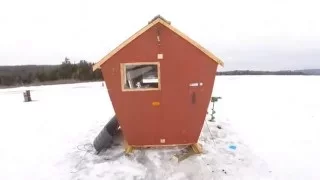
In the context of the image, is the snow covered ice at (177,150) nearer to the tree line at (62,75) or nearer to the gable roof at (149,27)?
the gable roof at (149,27)

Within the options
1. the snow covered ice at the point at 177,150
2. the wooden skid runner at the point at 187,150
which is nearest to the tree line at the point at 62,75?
the snow covered ice at the point at 177,150

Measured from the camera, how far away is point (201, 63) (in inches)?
337

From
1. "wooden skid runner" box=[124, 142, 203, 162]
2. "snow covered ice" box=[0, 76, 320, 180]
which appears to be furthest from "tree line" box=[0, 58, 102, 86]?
"wooden skid runner" box=[124, 142, 203, 162]

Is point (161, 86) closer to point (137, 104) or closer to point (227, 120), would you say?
point (137, 104)

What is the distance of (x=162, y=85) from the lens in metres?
8.59

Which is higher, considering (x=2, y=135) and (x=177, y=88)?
(x=177, y=88)

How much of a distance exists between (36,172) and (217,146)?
510 cm

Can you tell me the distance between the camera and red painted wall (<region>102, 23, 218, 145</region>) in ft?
27.6

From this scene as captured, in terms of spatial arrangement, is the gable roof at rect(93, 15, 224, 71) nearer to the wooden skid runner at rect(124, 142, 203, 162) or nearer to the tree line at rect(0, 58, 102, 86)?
the wooden skid runner at rect(124, 142, 203, 162)

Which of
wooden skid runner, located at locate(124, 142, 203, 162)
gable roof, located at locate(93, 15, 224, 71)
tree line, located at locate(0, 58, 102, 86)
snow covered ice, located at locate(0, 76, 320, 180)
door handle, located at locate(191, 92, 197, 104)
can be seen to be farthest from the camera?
tree line, located at locate(0, 58, 102, 86)

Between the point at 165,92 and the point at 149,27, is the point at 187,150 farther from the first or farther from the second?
the point at 149,27

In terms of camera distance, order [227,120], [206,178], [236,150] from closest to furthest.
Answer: [206,178]
[236,150]
[227,120]

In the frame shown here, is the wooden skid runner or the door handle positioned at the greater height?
the door handle

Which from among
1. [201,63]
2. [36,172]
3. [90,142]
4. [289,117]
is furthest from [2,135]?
[289,117]
